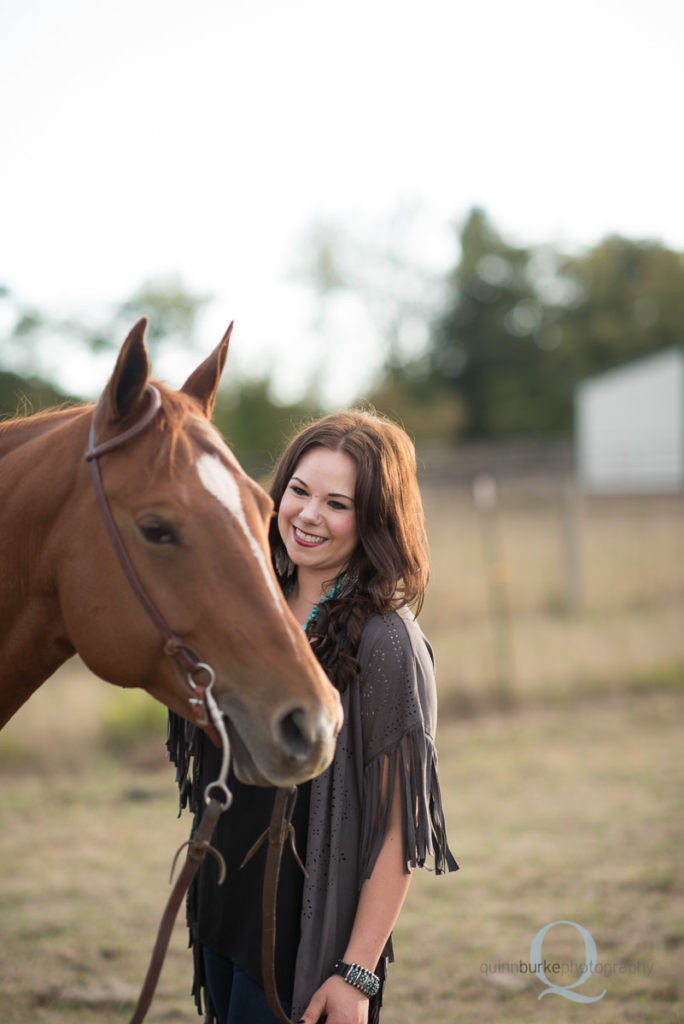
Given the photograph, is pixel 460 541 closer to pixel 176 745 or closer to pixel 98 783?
pixel 98 783

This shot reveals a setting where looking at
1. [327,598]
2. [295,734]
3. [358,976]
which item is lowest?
[358,976]

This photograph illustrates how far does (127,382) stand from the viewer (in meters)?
1.87

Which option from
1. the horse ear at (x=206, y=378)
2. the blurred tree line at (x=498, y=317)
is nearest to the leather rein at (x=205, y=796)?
the horse ear at (x=206, y=378)

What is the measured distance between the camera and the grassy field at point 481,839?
3.78m

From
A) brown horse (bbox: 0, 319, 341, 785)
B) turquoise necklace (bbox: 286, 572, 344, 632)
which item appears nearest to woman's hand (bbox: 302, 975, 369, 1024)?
brown horse (bbox: 0, 319, 341, 785)

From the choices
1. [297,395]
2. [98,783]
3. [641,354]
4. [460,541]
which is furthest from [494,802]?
[641,354]

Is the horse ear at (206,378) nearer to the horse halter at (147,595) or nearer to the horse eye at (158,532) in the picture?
the horse halter at (147,595)

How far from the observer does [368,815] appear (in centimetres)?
204

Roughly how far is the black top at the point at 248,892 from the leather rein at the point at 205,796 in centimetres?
16

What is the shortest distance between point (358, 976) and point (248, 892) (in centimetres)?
36

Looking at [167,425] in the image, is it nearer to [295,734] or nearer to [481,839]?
[295,734]

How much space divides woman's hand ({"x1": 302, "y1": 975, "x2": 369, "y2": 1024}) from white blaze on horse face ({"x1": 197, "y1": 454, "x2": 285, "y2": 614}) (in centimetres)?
89

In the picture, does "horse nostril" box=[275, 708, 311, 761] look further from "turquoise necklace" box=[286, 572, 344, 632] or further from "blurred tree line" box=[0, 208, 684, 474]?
"blurred tree line" box=[0, 208, 684, 474]

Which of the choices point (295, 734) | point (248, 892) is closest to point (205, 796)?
point (295, 734)
